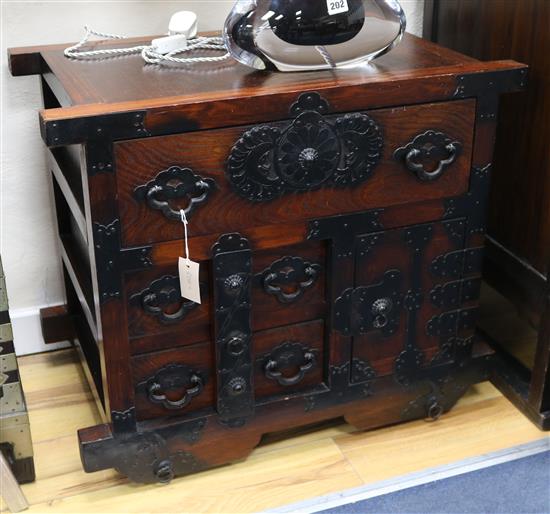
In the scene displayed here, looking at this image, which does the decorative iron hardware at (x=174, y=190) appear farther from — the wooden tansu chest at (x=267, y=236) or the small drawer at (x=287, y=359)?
the small drawer at (x=287, y=359)

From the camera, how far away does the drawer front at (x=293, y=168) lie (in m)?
1.25

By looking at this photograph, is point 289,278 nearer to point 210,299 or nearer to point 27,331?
point 210,299

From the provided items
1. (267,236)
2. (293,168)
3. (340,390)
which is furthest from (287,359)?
(293,168)

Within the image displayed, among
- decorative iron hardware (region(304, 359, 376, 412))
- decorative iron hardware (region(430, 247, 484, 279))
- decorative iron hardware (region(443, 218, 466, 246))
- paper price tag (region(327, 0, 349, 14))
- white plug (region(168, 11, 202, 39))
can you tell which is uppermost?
paper price tag (region(327, 0, 349, 14))

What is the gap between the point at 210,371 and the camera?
1.43 m

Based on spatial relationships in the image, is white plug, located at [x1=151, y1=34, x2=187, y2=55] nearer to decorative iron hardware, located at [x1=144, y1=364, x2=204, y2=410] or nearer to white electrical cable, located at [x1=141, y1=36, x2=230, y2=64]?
white electrical cable, located at [x1=141, y1=36, x2=230, y2=64]

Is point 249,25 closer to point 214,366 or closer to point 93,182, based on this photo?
point 93,182

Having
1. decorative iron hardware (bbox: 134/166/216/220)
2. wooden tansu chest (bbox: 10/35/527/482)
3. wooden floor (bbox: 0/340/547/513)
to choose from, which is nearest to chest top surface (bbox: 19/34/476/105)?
wooden tansu chest (bbox: 10/35/527/482)

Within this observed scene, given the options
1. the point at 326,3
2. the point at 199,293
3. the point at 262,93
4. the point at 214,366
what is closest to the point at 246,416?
the point at 214,366

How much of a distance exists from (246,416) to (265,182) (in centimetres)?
40

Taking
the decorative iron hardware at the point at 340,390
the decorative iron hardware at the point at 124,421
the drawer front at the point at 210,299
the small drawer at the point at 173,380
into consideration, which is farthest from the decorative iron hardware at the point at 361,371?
the decorative iron hardware at the point at 124,421

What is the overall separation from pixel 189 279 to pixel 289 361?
26cm

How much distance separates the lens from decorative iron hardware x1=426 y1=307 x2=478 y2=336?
1529mm

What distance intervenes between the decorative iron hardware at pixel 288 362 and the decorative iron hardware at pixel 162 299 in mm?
175
